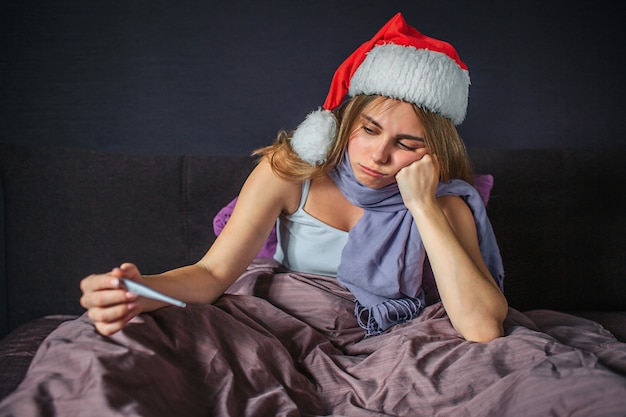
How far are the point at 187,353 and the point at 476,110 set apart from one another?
148 centimetres

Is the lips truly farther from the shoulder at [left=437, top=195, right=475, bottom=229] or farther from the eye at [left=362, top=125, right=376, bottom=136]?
the shoulder at [left=437, top=195, right=475, bottom=229]

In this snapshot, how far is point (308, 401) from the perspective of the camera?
1102 mm

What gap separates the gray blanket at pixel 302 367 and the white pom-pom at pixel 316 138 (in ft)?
0.96

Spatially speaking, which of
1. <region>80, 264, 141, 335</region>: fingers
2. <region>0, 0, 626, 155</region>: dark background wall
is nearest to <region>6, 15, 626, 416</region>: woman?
<region>80, 264, 141, 335</region>: fingers

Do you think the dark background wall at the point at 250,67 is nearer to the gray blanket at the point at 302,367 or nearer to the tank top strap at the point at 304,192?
the tank top strap at the point at 304,192

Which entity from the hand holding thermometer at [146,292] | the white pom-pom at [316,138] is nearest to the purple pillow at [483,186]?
the white pom-pom at [316,138]

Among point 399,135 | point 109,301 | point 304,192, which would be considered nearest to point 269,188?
point 304,192

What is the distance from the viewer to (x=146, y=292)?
0.85m

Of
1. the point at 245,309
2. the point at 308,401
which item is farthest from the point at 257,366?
the point at 245,309

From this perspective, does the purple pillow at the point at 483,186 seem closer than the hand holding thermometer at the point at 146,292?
No

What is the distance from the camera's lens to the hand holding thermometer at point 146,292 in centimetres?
83

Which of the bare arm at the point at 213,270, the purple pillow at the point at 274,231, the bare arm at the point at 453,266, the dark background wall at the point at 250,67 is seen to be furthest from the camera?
the dark background wall at the point at 250,67

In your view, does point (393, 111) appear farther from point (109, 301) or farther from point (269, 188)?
point (109, 301)

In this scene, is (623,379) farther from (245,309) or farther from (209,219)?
(209,219)
